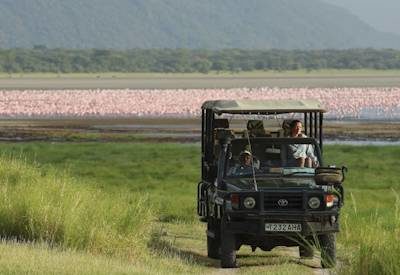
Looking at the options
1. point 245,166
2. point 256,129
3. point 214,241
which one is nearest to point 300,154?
point 245,166

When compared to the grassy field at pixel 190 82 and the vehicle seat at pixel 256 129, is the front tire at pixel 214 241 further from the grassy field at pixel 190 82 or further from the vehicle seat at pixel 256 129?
the grassy field at pixel 190 82

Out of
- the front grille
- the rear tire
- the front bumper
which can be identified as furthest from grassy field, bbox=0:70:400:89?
the front grille

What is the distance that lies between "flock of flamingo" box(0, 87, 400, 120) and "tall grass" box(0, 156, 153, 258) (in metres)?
56.0

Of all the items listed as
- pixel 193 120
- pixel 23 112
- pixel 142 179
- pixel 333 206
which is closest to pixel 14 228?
pixel 333 206

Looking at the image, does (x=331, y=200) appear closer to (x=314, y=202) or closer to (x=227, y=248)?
(x=314, y=202)

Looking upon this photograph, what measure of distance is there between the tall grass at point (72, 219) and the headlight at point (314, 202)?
261 centimetres

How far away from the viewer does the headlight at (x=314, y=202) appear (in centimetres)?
1691

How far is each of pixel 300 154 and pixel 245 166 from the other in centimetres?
88

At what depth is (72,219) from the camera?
1747 cm

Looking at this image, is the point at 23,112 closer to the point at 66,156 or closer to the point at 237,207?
the point at 66,156

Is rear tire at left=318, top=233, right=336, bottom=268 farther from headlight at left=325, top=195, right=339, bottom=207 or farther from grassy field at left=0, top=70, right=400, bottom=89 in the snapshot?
grassy field at left=0, top=70, right=400, bottom=89

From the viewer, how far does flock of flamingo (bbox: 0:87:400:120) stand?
7762cm

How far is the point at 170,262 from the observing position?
1741 centimetres

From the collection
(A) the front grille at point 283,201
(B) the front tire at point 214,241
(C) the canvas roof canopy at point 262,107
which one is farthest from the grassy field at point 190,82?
(A) the front grille at point 283,201
